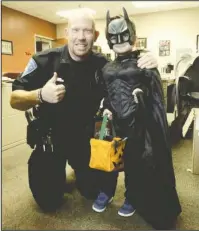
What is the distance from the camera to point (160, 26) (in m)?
6.13

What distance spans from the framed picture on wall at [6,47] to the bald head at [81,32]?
4599mm

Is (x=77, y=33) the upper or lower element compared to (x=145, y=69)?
upper

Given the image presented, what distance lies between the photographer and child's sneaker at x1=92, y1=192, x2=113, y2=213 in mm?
1606

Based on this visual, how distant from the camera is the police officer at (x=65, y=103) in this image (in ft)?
4.99

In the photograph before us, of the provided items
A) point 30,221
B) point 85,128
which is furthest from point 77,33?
point 30,221

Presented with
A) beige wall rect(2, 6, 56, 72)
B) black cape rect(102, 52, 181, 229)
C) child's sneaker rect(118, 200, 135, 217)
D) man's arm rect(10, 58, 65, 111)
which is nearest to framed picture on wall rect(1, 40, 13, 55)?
beige wall rect(2, 6, 56, 72)

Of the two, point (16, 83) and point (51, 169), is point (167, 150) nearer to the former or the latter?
point (51, 169)

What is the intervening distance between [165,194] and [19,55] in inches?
223

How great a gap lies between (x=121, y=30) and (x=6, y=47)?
5.00 metres

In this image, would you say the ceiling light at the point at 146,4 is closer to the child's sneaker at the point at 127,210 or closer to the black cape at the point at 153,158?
the black cape at the point at 153,158

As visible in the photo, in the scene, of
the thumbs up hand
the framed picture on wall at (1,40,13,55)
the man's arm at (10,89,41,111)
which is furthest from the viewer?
the framed picture on wall at (1,40,13,55)

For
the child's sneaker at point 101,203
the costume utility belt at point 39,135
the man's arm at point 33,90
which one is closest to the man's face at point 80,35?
the man's arm at point 33,90

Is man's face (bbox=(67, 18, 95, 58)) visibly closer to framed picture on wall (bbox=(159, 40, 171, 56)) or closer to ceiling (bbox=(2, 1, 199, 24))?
ceiling (bbox=(2, 1, 199, 24))

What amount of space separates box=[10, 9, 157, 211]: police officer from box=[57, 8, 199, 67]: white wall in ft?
13.1
